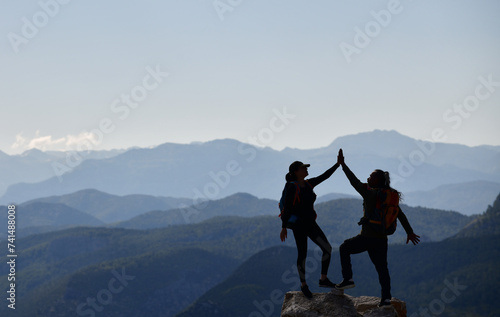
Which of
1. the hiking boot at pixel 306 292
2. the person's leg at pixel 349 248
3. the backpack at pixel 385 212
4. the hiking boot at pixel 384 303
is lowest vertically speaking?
the hiking boot at pixel 384 303

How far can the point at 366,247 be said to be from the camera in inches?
769

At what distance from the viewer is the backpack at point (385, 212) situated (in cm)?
1900

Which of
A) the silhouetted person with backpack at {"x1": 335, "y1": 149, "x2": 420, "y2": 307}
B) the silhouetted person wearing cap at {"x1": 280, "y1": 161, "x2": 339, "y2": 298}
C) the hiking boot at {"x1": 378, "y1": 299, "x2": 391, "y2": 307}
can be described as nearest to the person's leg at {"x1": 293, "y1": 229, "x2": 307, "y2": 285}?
the silhouetted person wearing cap at {"x1": 280, "y1": 161, "x2": 339, "y2": 298}

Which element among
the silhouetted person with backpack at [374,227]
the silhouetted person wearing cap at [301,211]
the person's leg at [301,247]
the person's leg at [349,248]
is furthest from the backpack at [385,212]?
the person's leg at [301,247]

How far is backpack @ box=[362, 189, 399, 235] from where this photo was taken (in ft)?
62.3

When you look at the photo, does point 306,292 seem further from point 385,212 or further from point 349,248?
point 385,212

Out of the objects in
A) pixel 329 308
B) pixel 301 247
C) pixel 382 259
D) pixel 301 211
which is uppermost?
pixel 301 211

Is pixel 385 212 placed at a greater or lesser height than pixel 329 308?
greater

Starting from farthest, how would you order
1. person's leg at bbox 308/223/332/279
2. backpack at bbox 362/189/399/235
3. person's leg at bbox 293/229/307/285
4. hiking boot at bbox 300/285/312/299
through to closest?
hiking boot at bbox 300/285/312/299
person's leg at bbox 293/229/307/285
person's leg at bbox 308/223/332/279
backpack at bbox 362/189/399/235

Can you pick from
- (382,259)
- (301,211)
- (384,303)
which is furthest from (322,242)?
(384,303)

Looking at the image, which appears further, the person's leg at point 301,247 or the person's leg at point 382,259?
the person's leg at point 301,247

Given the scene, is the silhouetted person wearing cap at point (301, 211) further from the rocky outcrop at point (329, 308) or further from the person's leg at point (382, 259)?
the person's leg at point (382, 259)

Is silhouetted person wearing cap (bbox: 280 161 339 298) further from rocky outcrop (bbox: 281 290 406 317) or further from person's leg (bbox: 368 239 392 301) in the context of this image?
person's leg (bbox: 368 239 392 301)

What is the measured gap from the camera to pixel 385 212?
19078 millimetres
